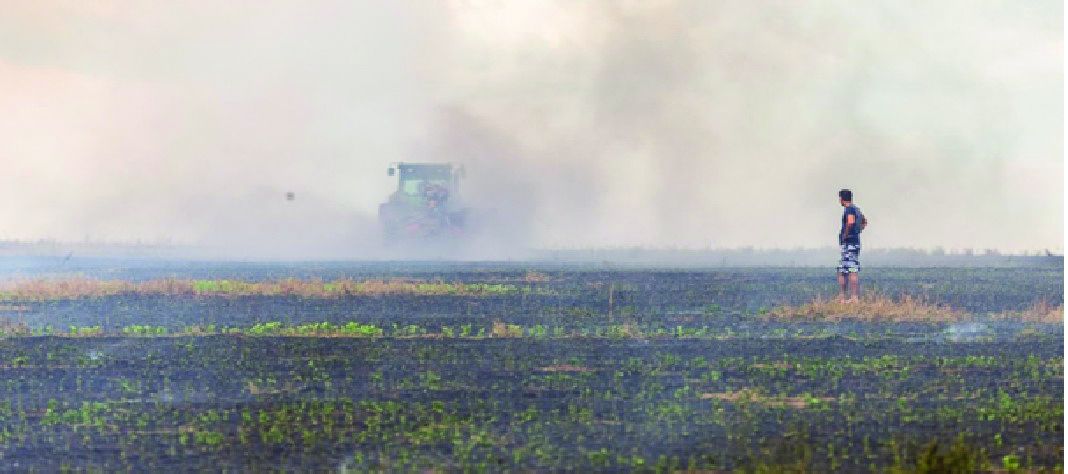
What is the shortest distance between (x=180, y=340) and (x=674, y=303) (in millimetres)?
11340

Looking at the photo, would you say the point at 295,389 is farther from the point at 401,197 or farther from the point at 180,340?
the point at 401,197

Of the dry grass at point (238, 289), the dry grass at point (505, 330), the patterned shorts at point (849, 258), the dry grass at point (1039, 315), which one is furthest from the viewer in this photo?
the dry grass at point (238, 289)

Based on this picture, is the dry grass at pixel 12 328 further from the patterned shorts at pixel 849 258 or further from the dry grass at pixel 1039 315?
the dry grass at pixel 1039 315

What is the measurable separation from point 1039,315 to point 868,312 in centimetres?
277

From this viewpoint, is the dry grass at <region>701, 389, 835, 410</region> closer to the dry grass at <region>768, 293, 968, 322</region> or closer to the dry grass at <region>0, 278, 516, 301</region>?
the dry grass at <region>768, 293, 968, 322</region>

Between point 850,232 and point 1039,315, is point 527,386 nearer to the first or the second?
point 850,232

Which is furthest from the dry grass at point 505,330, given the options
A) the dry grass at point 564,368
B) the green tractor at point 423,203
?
the green tractor at point 423,203

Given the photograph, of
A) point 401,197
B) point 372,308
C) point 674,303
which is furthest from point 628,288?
point 401,197

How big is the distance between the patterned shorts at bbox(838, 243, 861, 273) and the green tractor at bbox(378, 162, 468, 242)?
39.8 m

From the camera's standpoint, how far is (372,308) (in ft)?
96.7

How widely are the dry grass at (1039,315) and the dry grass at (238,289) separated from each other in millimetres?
11922

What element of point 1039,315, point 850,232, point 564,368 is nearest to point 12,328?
point 564,368

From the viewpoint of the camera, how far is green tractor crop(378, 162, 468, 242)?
65.7 metres

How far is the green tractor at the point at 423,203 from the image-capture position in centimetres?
6569
